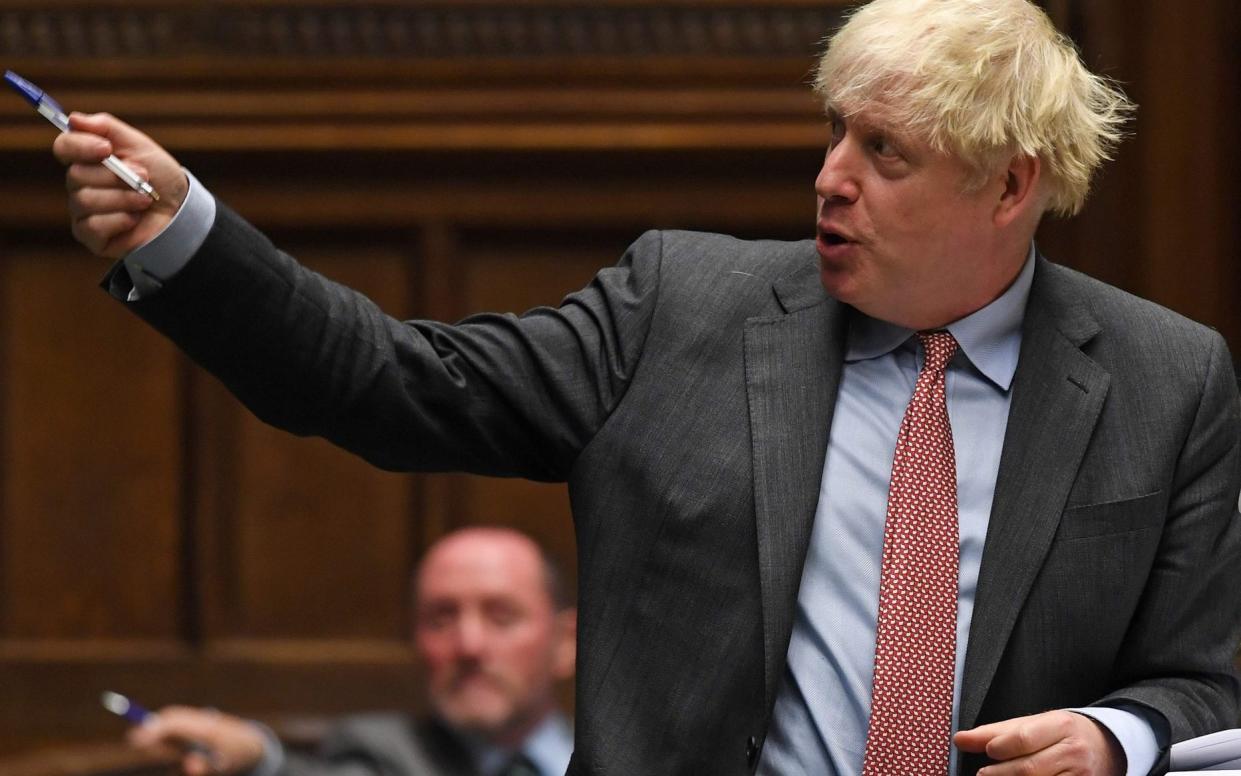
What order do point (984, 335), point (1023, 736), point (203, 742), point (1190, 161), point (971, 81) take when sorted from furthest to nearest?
point (1190, 161), point (203, 742), point (984, 335), point (971, 81), point (1023, 736)

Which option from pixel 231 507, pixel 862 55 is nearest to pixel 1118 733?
pixel 862 55

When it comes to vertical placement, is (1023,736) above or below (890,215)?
below

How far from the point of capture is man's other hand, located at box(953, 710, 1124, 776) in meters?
1.37

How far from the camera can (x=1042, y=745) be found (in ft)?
4.52

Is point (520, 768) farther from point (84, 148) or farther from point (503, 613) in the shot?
point (84, 148)

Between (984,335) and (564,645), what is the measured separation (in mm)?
1187

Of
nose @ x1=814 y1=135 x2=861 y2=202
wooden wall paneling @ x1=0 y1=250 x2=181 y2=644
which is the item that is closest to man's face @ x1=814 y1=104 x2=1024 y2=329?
nose @ x1=814 y1=135 x2=861 y2=202

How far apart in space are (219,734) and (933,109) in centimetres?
132

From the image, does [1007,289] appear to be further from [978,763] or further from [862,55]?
[978,763]

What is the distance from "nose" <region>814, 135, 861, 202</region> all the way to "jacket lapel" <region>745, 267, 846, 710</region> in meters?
0.11

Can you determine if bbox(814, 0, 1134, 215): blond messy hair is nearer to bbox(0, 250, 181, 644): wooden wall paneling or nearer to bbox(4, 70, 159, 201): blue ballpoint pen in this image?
bbox(4, 70, 159, 201): blue ballpoint pen

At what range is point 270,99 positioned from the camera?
3.09m

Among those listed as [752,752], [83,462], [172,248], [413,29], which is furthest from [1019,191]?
[83,462]

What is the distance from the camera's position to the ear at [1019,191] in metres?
1.54
